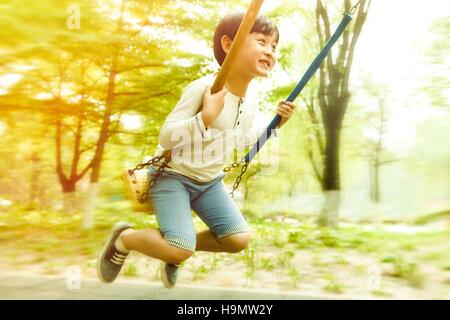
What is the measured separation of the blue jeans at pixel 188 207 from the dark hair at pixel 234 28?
54 centimetres

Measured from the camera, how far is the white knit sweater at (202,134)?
1735 millimetres

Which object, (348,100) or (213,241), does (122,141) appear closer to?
(348,100)

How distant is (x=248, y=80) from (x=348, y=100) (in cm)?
395

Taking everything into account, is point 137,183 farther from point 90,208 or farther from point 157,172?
point 90,208

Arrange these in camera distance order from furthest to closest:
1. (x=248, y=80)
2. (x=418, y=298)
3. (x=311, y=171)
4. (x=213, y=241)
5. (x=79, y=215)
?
(x=311, y=171), (x=79, y=215), (x=418, y=298), (x=213, y=241), (x=248, y=80)

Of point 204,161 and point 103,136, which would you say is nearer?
point 204,161

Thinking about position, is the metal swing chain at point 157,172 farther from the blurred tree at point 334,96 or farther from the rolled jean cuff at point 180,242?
the blurred tree at point 334,96

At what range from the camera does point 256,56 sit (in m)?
1.77

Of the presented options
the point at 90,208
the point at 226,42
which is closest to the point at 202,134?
the point at 226,42

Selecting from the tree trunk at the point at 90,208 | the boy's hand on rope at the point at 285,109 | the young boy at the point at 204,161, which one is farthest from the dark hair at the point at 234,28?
the tree trunk at the point at 90,208

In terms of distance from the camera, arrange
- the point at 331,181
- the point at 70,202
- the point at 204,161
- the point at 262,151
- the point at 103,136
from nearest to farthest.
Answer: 1. the point at 204,161
2. the point at 262,151
3. the point at 103,136
4. the point at 331,181
5. the point at 70,202

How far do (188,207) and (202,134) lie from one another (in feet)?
1.23

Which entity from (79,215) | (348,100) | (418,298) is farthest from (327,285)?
(79,215)

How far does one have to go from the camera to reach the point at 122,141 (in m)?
5.39
